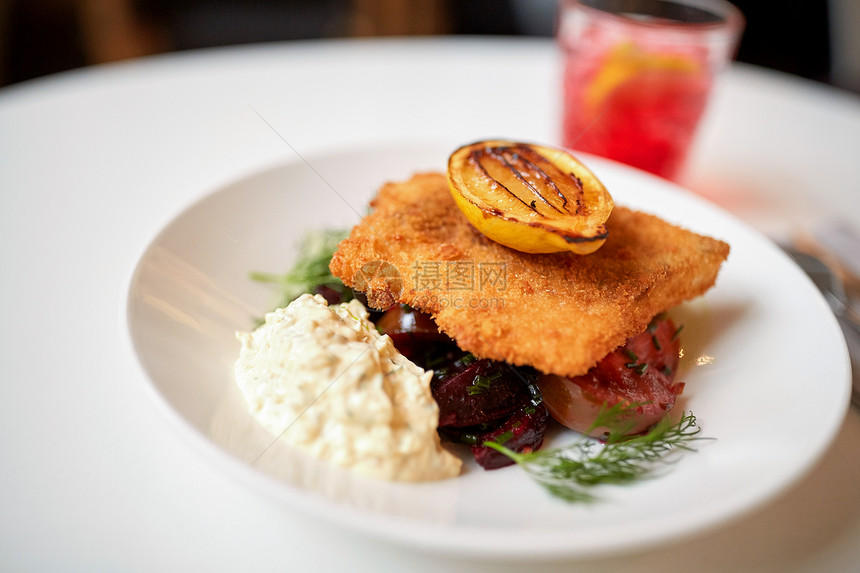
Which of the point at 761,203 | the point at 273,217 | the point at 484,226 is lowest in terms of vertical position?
the point at 761,203

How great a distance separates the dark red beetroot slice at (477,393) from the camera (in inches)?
67.1

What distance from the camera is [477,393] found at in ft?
5.66

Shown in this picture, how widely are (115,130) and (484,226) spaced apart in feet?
8.09

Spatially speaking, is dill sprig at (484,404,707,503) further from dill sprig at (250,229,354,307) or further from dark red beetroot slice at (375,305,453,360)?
dill sprig at (250,229,354,307)

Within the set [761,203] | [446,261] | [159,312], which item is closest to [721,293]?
[446,261]

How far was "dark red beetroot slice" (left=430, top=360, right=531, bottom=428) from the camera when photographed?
1705 millimetres

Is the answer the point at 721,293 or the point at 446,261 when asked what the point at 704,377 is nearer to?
the point at 721,293

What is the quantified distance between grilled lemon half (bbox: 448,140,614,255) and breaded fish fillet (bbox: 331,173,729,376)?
0.40 ft

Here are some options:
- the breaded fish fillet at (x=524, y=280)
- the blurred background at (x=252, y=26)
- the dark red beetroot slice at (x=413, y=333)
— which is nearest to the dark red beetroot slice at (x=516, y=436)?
the breaded fish fillet at (x=524, y=280)

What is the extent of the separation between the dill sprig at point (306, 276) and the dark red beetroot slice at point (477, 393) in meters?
0.55

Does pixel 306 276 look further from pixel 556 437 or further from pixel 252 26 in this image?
pixel 252 26

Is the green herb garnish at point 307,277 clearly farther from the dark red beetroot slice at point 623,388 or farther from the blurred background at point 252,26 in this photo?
the blurred background at point 252,26

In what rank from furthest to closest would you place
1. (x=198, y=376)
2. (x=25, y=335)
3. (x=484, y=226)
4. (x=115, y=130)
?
(x=115, y=130) < (x=25, y=335) < (x=484, y=226) < (x=198, y=376)

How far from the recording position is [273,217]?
2.32m
